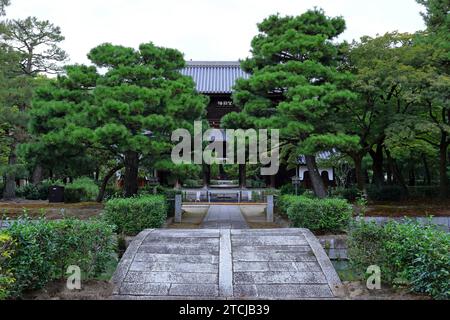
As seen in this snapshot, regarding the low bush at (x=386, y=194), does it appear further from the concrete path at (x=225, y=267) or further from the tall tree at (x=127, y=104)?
the concrete path at (x=225, y=267)

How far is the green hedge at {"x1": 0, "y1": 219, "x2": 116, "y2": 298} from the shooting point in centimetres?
520

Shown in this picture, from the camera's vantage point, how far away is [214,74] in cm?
2427

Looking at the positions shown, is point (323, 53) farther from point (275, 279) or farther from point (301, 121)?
point (275, 279)

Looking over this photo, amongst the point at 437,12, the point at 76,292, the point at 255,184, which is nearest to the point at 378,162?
the point at 437,12

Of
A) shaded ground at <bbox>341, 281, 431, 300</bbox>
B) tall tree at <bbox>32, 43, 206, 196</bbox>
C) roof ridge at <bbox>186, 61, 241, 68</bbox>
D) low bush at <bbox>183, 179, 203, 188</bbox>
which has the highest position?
roof ridge at <bbox>186, 61, 241, 68</bbox>

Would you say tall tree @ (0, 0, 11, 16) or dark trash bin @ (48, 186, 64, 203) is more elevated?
tall tree @ (0, 0, 11, 16)

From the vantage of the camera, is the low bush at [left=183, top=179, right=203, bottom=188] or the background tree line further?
the low bush at [left=183, top=179, right=203, bottom=188]

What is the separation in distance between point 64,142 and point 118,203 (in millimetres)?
3375

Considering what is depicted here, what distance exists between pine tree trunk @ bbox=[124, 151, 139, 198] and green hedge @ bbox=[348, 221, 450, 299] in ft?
26.5

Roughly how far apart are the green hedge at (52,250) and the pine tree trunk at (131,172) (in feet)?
20.5

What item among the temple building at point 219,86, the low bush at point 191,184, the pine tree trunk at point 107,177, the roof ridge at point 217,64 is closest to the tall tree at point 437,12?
the temple building at point 219,86

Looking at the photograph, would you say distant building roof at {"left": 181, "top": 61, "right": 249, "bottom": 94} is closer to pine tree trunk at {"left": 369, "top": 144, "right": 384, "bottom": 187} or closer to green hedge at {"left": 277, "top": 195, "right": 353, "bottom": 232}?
pine tree trunk at {"left": 369, "top": 144, "right": 384, "bottom": 187}

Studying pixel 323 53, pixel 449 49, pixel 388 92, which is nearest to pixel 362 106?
pixel 388 92

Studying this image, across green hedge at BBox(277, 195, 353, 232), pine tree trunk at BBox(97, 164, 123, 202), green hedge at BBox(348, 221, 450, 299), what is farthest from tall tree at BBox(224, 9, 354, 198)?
green hedge at BBox(348, 221, 450, 299)
